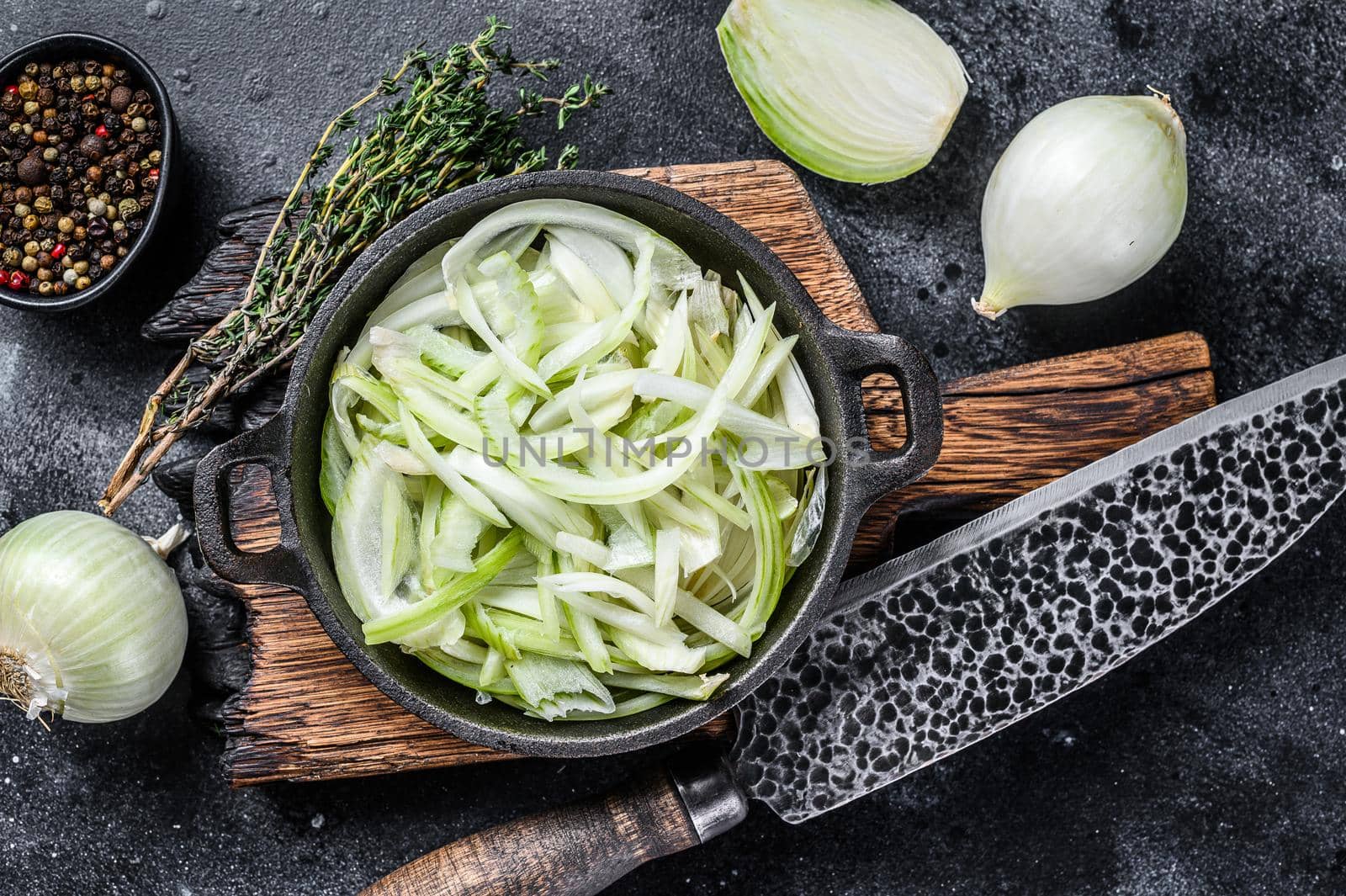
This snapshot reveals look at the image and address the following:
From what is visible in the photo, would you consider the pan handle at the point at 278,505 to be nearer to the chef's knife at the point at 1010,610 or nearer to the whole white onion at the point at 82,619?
the whole white onion at the point at 82,619

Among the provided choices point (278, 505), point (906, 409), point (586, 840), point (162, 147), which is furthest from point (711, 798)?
point (162, 147)

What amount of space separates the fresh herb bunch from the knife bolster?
1.04 meters

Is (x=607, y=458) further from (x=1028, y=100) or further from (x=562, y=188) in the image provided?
(x=1028, y=100)

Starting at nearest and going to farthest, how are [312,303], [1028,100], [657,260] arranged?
[657,260], [312,303], [1028,100]

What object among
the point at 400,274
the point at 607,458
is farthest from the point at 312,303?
the point at 607,458

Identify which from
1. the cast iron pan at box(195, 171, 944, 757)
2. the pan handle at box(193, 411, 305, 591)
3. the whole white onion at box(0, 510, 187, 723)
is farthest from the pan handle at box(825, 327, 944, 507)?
the whole white onion at box(0, 510, 187, 723)

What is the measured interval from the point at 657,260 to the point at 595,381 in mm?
Answer: 246

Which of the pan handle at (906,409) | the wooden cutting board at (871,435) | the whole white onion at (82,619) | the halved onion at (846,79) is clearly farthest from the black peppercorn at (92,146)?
the pan handle at (906,409)

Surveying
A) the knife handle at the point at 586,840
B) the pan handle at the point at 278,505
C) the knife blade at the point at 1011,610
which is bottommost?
the knife handle at the point at 586,840

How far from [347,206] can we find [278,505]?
57cm

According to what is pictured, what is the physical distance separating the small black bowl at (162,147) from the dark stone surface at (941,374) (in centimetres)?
16

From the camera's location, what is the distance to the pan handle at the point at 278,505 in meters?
1.51

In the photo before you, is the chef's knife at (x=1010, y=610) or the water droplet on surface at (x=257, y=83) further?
the water droplet on surface at (x=257, y=83)

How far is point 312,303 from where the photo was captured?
1819 mm
